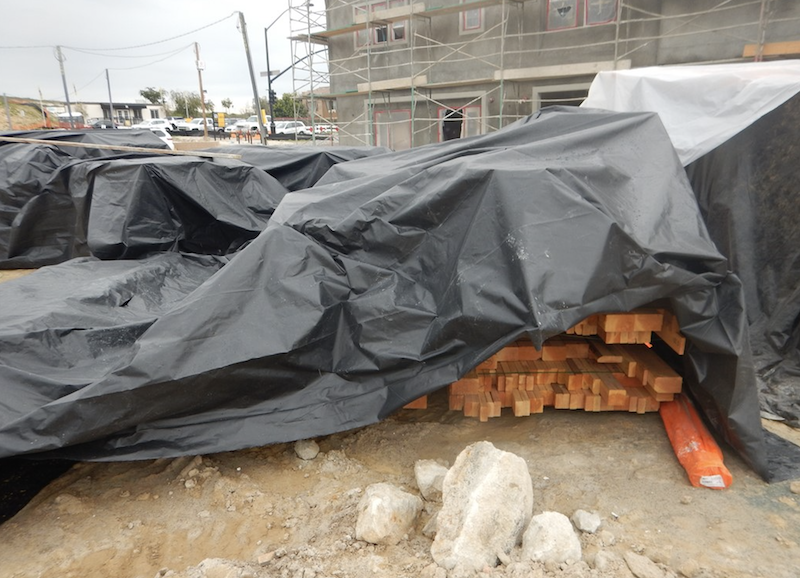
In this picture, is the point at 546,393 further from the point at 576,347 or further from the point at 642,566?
the point at 642,566

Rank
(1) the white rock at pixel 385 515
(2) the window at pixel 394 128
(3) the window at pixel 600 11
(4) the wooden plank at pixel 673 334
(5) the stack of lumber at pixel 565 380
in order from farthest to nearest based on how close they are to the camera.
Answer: (2) the window at pixel 394 128 → (3) the window at pixel 600 11 → (5) the stack of lumber at pixel 565 380 → (4) the wooden plank at pixel 673 334 → (1) the white rock at pixel 385 515

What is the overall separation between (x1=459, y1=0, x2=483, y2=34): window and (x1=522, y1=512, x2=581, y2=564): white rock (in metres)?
14.7

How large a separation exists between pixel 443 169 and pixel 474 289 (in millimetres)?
896

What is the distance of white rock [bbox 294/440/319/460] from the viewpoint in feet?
10.9

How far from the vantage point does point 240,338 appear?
2998mm

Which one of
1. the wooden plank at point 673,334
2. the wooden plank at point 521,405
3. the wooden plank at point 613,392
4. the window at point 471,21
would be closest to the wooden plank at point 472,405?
the wooden plank at point 521,405

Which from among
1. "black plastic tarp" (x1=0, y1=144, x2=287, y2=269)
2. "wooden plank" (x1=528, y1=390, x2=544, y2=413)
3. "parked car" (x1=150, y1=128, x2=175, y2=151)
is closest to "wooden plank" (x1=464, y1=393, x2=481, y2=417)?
"wooden plank" (x1=528, y1=390, x2=544, y2=413)

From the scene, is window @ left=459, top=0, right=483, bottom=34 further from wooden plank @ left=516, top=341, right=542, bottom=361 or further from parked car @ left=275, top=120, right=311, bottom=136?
parked car @ left=275, top=120, right=311, bottom=136

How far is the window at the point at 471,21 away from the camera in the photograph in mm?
14531

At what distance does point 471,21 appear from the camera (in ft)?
48.4

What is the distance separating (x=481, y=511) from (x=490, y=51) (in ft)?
46.8

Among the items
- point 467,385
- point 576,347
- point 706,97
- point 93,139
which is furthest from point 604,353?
point 93,139

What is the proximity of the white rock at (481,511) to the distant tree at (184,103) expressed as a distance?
6499 cm

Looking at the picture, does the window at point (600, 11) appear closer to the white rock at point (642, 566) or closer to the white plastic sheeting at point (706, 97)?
the white plastic sheeting at point (706, 97)
